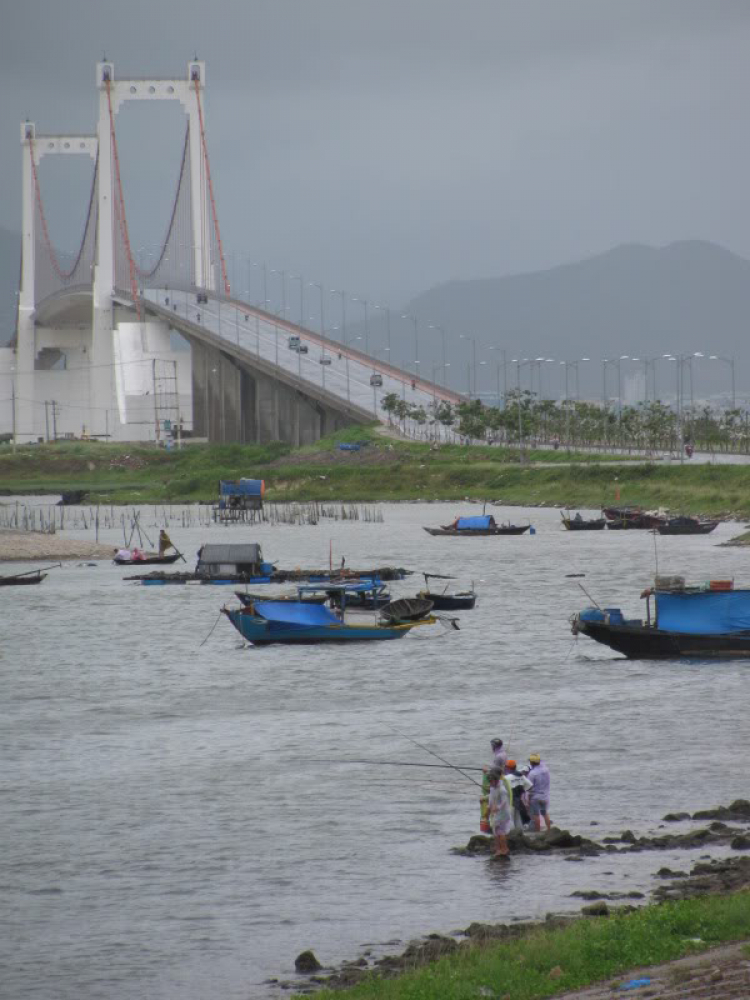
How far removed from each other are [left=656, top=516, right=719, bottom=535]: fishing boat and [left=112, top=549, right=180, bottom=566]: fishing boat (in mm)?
19436

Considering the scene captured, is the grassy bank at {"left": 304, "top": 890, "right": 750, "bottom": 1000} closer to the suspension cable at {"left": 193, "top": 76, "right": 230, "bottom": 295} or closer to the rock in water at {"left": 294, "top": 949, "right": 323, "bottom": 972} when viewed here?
the rock in water at {"left": 294, "top": 949, "right": 323, "bottom": 972}

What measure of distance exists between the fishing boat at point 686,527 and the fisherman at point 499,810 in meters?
48.4

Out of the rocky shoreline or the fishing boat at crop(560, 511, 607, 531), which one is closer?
the rocky shoreline

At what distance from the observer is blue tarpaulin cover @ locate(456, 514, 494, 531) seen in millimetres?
69438

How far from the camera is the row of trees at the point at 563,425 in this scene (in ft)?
346

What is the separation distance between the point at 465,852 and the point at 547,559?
41419mm

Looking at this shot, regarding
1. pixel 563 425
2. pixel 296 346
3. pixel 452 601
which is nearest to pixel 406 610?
pixel 452 601

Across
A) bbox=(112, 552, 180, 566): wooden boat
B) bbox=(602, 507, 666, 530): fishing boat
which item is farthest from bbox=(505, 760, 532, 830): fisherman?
bbox=(602, 507, 666, 530): fishing boat

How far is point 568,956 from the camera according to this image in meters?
13.2

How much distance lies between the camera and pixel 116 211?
432 ft

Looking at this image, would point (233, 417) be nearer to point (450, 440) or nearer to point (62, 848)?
point (450, 440)

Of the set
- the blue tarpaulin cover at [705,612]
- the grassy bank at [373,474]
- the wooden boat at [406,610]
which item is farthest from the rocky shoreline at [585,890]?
the grassy bank at [373,474]

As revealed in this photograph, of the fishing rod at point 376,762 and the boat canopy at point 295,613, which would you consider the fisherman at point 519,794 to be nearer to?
the fishing rod at point 376,762

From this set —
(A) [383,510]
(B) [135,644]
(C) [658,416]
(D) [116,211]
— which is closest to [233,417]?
(D) [116,211]
